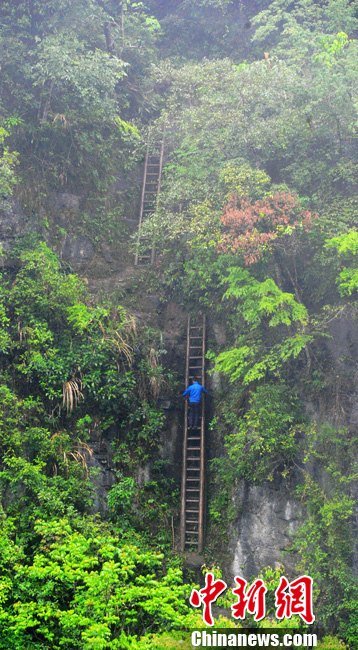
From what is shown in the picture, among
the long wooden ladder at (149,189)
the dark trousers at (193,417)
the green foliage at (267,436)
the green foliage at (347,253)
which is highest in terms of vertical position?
the long wooden ladder at (149,189)

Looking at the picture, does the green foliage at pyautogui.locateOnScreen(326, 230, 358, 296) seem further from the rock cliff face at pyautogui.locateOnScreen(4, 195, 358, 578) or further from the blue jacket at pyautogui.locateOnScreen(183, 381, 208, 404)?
the blue jacket at pyautogui.locateOnScreen(183, 381, 208, 404)

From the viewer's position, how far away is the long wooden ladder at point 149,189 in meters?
14.9

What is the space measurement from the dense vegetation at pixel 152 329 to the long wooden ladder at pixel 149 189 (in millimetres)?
398

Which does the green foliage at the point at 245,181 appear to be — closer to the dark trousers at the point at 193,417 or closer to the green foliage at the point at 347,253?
the green foliage at the point at 347,253

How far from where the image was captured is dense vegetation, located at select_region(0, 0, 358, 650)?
27.7ft

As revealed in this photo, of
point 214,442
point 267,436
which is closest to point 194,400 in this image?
point 214,442

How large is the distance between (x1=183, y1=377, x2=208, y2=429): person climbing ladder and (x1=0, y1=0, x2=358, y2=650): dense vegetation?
481 mm

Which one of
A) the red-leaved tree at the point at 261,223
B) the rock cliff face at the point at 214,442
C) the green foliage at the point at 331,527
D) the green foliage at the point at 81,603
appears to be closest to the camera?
the green foliage at the point at 81,603

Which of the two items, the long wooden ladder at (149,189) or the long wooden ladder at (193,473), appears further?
the long wooden ladder at (149,189)

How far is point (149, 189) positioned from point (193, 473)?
759cm

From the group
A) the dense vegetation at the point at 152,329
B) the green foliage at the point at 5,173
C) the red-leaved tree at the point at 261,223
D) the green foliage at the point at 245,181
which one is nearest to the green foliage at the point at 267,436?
the dense vegetation at the point at 152,329

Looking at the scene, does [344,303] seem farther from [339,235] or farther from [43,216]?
[43,216]

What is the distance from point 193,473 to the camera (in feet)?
39.1

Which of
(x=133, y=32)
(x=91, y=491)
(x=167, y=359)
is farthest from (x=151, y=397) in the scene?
(x=133, y=32)
